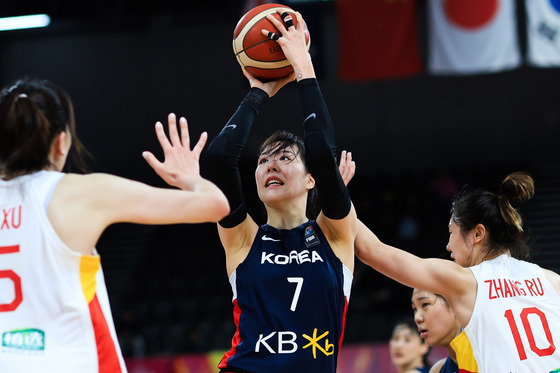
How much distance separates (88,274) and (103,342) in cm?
24

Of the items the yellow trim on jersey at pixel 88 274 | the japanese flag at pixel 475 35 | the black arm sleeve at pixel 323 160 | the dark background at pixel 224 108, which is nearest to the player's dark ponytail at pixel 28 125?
the yellow trim on jersey at pixel 88 274

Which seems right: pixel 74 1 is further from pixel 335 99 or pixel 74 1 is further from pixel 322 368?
pixel 322 368

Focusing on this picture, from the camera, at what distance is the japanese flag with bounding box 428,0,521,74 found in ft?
35.2

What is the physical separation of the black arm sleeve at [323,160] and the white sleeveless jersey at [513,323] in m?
0.78

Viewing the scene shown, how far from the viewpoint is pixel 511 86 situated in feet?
51.5

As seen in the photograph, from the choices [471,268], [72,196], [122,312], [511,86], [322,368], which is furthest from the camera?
[511,86]

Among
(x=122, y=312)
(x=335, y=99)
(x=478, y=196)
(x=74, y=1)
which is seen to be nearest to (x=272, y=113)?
(x=335, y=99)

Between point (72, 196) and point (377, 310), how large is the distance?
9631 millimetres

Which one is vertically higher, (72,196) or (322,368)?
(72,196)

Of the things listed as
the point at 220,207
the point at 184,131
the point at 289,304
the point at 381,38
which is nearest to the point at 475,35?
the point at 381,38

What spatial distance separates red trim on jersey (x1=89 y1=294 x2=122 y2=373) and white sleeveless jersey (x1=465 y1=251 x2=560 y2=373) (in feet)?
5.81

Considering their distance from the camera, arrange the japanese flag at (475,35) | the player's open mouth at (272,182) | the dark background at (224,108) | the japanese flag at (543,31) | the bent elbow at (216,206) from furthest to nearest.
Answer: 1. the dark background at (224,108)
2. the japanese flag at (475,35)
3. the japanese flag at (543,31)
4. the player's open mouth at (272,182)
5. the bent elbow at (216,206)

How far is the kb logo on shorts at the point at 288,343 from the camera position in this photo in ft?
10.4

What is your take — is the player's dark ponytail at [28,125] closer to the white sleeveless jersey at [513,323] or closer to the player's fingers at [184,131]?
the player's fingers at [184,131]
